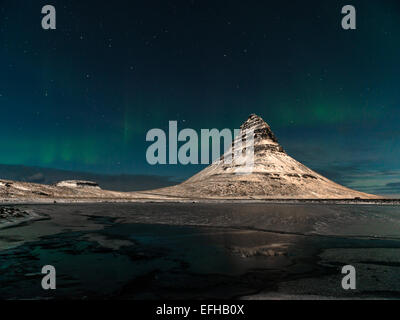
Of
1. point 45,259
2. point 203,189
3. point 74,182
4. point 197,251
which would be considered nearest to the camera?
point 45,259

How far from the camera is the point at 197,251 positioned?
14156 mm

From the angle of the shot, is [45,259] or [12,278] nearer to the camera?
[12,278]

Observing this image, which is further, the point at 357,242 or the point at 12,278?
the point at 357,242

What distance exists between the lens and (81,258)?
12445 millimetres

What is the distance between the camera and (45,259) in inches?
485

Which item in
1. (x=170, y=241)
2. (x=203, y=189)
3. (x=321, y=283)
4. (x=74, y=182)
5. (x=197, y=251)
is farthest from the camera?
(x=203, y=189)

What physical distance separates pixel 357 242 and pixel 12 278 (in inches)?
712
